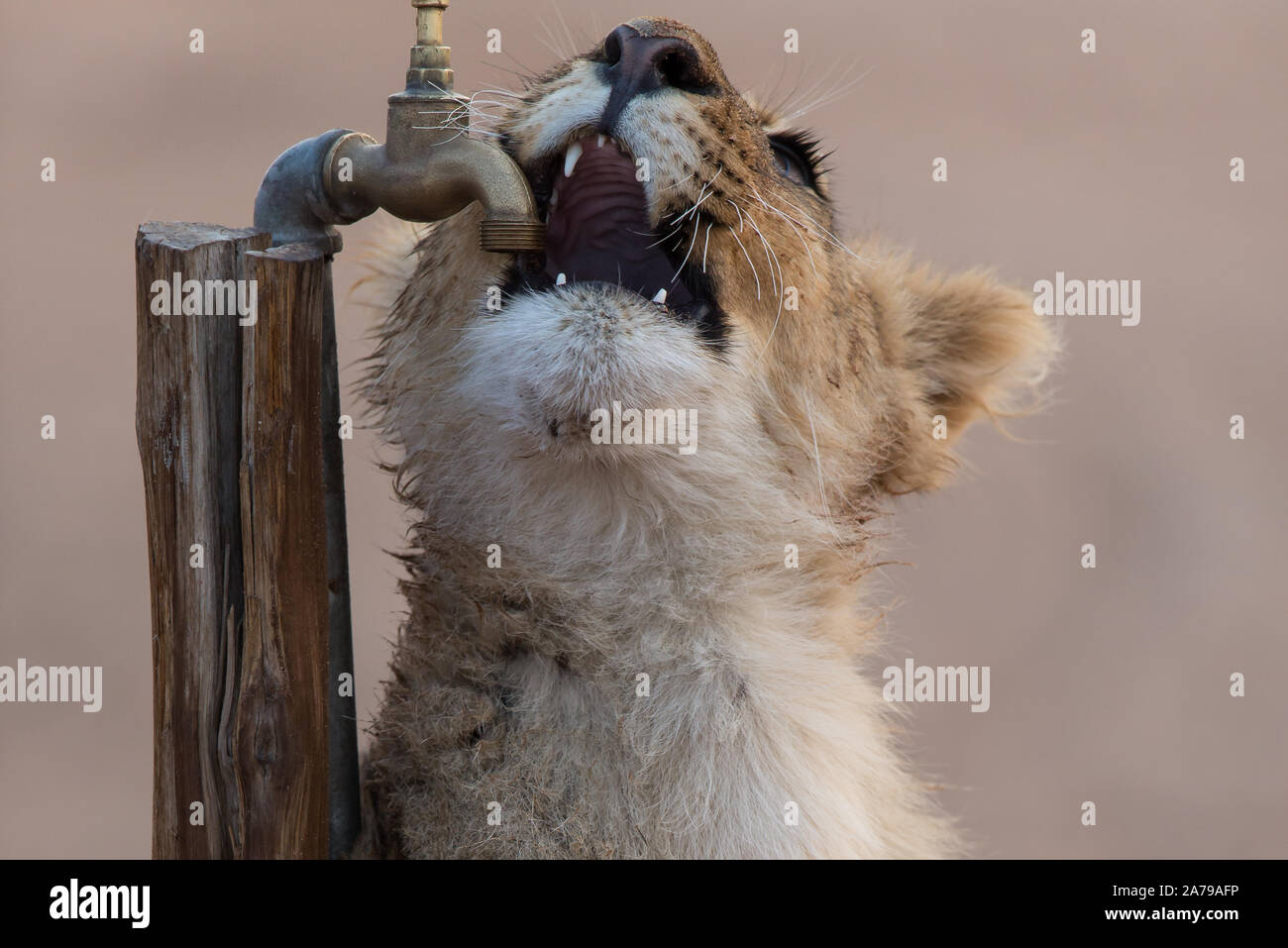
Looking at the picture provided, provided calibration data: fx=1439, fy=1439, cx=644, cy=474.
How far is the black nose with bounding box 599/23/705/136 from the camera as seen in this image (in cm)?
341

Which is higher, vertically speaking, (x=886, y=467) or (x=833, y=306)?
(x=833, y=306)

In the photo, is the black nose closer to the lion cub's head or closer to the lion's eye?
the lion cub's head

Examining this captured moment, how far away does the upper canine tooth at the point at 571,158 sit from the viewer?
3.46 m

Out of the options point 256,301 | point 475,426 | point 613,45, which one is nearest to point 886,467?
point 475,426

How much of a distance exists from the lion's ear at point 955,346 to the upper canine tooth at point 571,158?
1512 millimetres

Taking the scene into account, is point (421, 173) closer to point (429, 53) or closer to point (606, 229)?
point (429, 53)

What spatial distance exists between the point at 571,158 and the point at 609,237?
0.21 metres

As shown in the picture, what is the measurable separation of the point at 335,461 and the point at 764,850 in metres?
1.41

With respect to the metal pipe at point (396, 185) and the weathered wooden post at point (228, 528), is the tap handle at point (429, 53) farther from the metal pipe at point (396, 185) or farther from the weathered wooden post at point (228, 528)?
the weathered wooden post at point (228, 528)

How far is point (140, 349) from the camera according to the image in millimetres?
3191

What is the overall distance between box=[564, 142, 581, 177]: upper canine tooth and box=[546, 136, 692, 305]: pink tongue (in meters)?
0.01

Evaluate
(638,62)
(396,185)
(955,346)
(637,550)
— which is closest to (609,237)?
(638,62)

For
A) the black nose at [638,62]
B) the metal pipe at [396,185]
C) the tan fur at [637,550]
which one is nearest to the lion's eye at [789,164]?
the tan fur at [637,550]

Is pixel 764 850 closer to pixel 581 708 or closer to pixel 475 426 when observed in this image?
pixel 581 708
